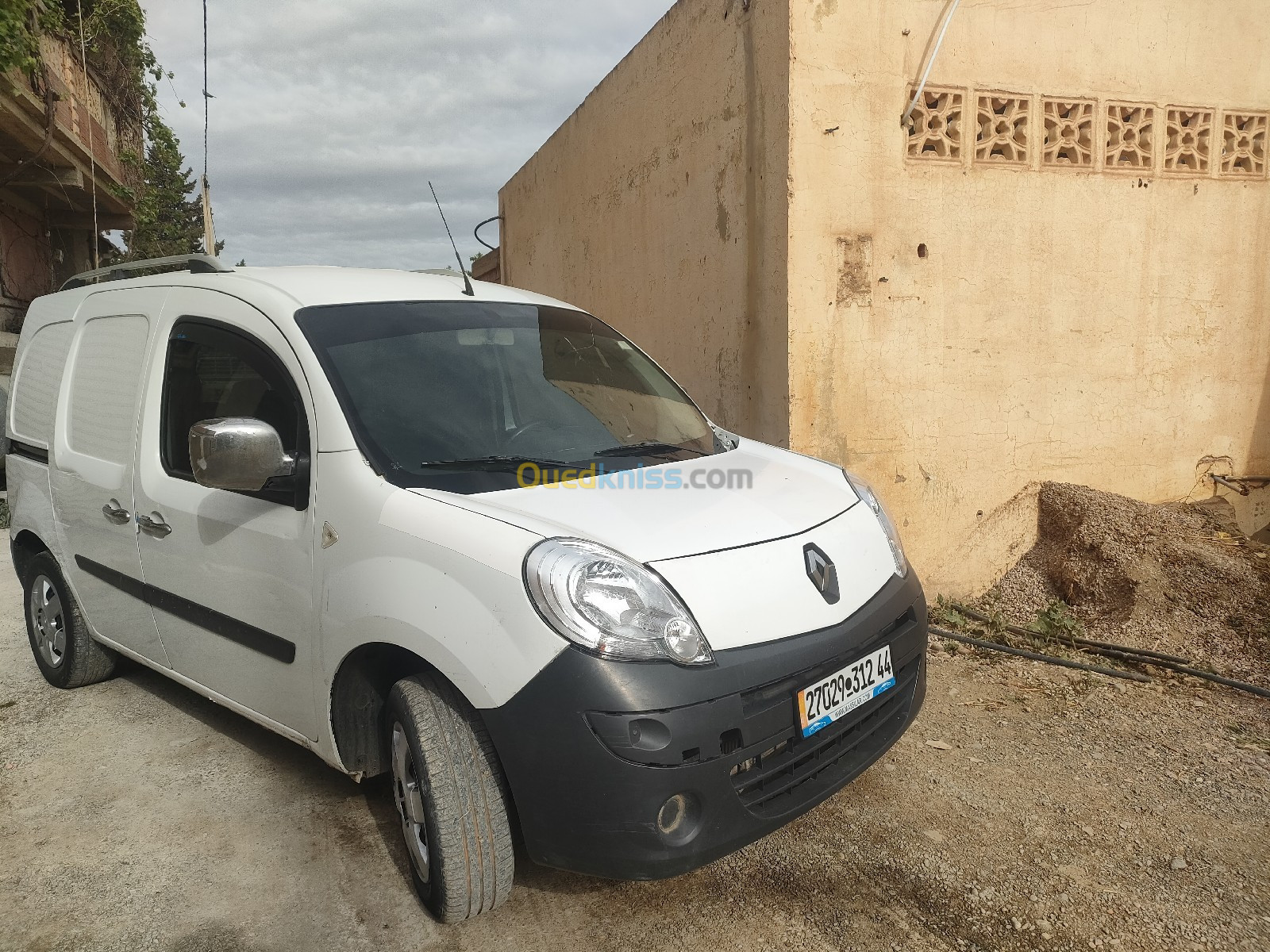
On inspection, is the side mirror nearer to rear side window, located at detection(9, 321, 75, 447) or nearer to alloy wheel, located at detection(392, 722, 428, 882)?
alloy wheel, located at detection(392, 722, 428, 882)

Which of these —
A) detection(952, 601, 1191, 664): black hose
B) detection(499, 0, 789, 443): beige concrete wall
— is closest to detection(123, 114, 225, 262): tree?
detection(499, 0, 789, 443): beige concrete wall

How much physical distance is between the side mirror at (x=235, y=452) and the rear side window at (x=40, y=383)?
5.86 feet

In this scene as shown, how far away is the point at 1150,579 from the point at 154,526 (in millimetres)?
4603

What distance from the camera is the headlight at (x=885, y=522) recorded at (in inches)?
105

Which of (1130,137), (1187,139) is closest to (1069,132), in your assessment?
(1130,137)

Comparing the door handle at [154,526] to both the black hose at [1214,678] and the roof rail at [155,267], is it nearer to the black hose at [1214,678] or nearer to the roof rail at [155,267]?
the roof rail at [155,267]

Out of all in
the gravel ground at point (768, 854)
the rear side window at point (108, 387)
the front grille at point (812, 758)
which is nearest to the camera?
the front grille at point (812, 758)

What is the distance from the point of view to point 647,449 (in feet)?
9.24

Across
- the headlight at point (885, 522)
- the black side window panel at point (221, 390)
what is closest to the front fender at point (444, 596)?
the black side window panel at point (221, 390)

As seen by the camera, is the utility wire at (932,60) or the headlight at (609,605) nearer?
the headlight at (609,605)

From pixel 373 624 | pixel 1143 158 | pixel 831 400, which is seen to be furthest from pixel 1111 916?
pixel 1143 158

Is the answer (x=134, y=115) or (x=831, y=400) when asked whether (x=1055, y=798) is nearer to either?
(x=831, y=400)

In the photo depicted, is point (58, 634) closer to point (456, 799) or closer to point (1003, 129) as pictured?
point (456, 799)

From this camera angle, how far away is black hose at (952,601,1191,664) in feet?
13.4
